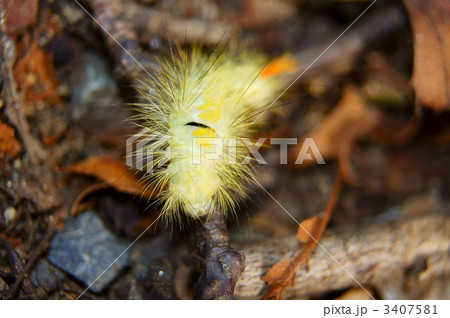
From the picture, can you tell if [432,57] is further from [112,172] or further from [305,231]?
[112,172]

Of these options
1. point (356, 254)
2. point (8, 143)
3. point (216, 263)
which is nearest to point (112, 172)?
point (8, 143)

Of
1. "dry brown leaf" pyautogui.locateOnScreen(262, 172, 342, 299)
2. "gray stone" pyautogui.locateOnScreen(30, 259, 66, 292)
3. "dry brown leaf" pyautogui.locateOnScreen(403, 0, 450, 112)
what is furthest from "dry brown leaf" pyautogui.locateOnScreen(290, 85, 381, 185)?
"gray stone" pyautogui.locateOnScreen(30, 259, 66, 292)

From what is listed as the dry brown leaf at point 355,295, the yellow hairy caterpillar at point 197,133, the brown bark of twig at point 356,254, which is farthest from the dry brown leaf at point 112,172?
Result: the dry brown leaf at point 355,295

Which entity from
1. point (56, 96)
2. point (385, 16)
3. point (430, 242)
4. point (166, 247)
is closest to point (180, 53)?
point (56, 96)

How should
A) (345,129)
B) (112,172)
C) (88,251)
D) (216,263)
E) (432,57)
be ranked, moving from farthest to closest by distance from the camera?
(345,129) < (432,57) < (112,172) < (88,251) < (216,263)

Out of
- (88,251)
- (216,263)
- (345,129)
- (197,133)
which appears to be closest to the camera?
(216,263)

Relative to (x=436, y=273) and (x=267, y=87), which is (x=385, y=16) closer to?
(x=267, y=87)
